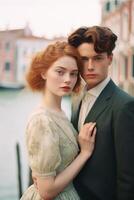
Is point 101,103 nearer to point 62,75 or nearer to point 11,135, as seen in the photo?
point 62,75

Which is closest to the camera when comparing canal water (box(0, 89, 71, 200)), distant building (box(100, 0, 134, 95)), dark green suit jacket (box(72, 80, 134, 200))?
dark green suit jacket (box(72, 80, 134, 200))

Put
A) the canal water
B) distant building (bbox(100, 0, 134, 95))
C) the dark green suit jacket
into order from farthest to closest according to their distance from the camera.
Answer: the canal water
distant building (bbox(100, 0, 134, 95))
the dark green suit jacket

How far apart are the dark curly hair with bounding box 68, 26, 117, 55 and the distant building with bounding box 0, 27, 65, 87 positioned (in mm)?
2189

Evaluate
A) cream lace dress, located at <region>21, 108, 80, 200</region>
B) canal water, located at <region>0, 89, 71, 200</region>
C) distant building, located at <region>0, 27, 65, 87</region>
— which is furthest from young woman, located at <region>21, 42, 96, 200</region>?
distant building, located at <region>0, 27, 65, 87</region>

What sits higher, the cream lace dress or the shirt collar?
the shirt collar

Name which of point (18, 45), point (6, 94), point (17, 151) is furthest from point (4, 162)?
point (18, 45)

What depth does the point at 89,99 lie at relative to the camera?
4.16 feet

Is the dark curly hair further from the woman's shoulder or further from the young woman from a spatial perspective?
the woman's shoulder

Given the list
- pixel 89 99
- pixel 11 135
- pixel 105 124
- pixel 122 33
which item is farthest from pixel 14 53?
pixel 105 124

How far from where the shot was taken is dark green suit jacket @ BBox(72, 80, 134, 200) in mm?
1144

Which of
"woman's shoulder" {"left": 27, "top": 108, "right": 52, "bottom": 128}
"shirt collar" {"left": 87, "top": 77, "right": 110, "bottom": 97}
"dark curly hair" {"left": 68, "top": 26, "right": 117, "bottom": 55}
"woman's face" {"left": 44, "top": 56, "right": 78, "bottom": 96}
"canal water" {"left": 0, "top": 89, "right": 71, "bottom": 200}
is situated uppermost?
"dark curly hair" {"left": 68, "top": 26, "right": 117, "bottom": 55}

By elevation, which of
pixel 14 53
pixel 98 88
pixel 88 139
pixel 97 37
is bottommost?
pixel 14 53

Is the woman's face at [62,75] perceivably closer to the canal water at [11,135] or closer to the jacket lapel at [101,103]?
the jacket lapel at [101,103]

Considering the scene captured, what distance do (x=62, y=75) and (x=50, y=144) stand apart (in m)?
0.18
